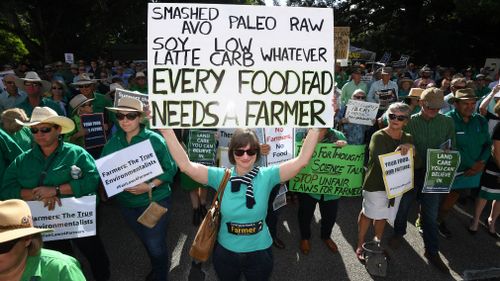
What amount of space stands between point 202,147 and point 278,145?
1.35m

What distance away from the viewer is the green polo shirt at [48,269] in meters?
1.88

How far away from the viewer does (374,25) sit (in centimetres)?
3039

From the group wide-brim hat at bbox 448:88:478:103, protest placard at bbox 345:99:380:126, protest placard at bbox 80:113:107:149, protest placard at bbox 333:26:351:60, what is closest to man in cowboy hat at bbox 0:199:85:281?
protest placard at bbox 80:113:107:149

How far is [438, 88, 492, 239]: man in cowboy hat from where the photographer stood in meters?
4.82

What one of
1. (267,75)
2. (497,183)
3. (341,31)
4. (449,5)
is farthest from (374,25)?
(267,75)

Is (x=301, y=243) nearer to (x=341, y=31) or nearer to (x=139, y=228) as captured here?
(x=139, y=228)

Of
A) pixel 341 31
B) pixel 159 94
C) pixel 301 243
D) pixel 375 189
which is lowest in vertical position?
pixel 301 243

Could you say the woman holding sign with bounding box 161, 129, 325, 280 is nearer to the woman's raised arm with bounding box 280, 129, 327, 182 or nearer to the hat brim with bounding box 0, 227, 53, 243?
the woman's raised arm with bounding box 280, 129, 327, 182

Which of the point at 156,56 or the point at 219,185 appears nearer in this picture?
the point at 156,56

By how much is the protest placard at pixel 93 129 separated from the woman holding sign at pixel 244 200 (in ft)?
10.3

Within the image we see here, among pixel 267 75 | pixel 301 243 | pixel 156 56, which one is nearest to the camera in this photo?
pixel 156 56

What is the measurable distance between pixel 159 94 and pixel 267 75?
33.6 inches

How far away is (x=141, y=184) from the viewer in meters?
3.49

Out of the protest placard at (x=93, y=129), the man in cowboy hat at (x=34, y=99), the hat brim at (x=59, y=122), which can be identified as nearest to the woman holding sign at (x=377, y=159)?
the hat brim at (x=59, y=122)
